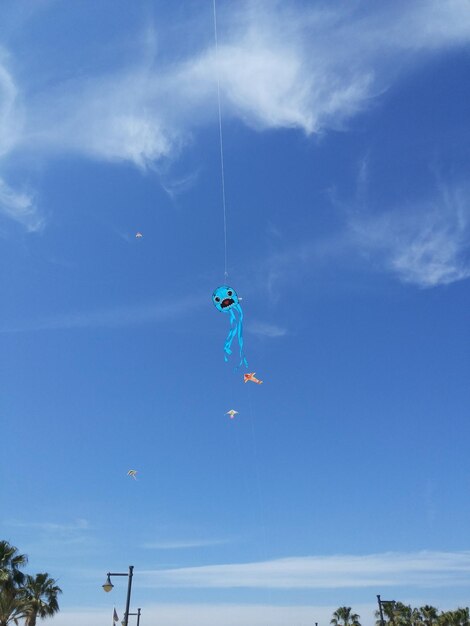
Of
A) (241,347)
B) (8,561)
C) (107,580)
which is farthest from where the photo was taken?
(8,561)

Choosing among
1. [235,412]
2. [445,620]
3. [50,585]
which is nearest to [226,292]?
[235,412]

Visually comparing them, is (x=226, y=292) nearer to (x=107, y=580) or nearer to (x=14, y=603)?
(x=107, y=580)

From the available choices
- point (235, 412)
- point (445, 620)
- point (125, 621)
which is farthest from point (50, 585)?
point (445, 620)

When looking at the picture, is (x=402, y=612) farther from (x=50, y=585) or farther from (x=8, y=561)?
(x=8, y=561)

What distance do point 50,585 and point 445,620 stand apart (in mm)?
39382

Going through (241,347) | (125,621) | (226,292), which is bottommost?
(125,621)

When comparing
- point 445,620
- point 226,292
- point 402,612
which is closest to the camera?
point 226,292

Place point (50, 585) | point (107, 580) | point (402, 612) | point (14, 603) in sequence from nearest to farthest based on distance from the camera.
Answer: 1. point (107, 580)
2. point (14, 603)
3. point (50, 585)
4. point (402, 612)

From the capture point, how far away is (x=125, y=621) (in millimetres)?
19672

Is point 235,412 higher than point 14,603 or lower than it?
higher

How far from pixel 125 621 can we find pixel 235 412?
9665 millimetres

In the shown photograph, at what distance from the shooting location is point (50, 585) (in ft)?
105

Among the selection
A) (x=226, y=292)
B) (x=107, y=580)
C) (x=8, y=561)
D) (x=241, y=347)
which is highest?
(x=226, y=292)

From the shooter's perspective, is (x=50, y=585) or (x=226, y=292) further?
(x=50, y=585)
